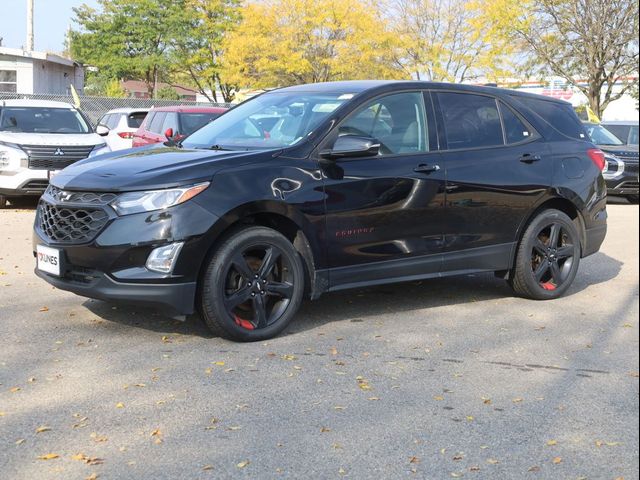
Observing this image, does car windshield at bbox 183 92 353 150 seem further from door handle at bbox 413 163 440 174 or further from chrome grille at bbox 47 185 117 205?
chrome grille at bbox 47 185 117 205

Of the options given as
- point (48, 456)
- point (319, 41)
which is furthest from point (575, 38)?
point (48, 456)

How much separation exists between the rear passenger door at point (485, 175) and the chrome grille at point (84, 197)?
255 cm

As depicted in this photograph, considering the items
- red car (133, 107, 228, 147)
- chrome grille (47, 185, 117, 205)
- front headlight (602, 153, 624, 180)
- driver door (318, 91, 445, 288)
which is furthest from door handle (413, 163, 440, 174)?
front headlight (602, 153, 624, 180)

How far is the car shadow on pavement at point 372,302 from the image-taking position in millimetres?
5801

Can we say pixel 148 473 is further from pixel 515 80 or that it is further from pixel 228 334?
pixel 515 80

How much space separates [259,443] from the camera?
12.2ft

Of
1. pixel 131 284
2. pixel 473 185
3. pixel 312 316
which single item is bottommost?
pixel 312 316

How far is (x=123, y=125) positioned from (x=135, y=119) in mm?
406

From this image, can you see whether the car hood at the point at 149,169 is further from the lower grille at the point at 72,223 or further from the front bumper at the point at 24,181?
the front bumper at the point at 24,181

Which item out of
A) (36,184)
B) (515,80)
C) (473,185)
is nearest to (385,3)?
(515,80)

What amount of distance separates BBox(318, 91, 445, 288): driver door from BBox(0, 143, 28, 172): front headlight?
7970 millimetres

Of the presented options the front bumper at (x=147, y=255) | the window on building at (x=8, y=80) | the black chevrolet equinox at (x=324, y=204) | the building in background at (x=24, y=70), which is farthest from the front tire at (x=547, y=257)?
the window on building at (x=8, y=80)

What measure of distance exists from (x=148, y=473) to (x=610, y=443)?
2130mm

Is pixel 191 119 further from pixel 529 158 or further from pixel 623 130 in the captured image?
pixel 623 130
